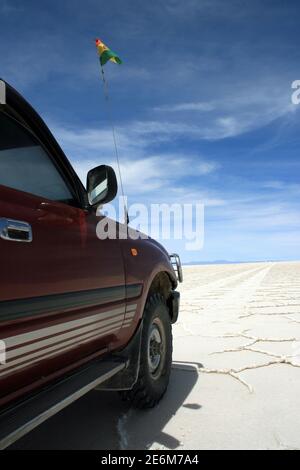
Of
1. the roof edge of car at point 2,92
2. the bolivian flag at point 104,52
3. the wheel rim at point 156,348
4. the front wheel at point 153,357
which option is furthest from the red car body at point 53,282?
the bolivian flag at point 104,52

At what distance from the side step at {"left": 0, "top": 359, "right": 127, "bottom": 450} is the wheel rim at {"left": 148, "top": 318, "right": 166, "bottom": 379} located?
2.51 feet

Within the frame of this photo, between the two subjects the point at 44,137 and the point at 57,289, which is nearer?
the point at 57,289

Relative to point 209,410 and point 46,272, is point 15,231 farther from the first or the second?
point 209,410

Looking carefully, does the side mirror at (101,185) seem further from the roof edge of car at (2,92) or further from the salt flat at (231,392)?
the salt flat at (231,392)

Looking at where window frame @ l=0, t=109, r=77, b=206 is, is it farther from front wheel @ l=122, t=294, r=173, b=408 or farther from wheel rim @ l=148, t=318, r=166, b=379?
wheel rim @ l=148, t=318, r=166, b=379

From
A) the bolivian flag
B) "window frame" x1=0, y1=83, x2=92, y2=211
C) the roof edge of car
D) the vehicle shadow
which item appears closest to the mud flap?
the vehicle shadow

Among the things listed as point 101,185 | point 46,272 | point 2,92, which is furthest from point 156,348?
point 2,92

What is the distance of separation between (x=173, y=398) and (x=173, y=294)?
830 millimetres

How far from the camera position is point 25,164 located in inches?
74.0

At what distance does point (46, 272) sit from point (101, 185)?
0.62 metres

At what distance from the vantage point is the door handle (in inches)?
51.3

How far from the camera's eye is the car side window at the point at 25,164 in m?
1.78

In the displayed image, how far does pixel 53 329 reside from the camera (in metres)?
1.58
